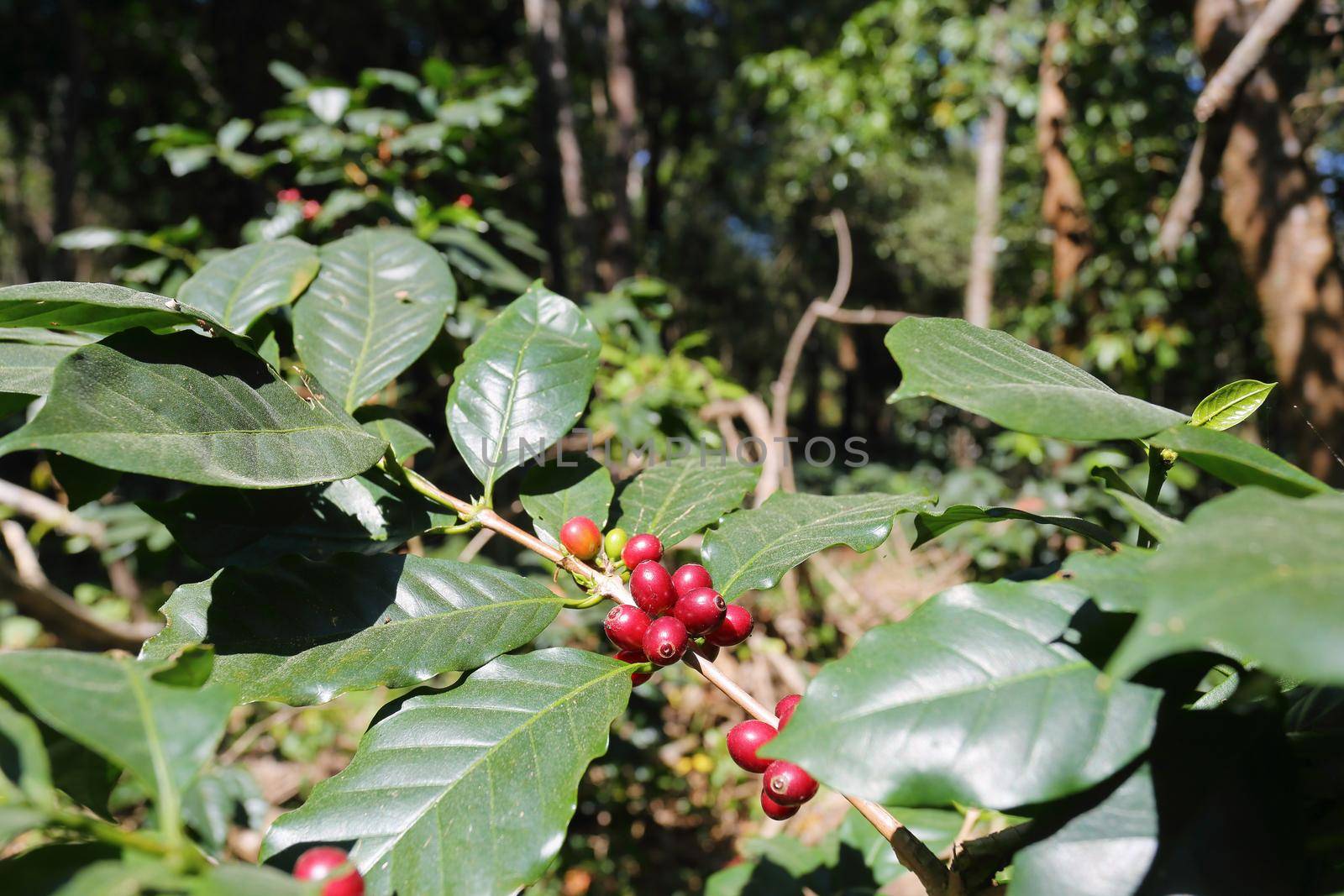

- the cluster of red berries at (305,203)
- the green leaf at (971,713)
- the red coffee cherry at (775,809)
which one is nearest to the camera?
the green leaf at (971,713)

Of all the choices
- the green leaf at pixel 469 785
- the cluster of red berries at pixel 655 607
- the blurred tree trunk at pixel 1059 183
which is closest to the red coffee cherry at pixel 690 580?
the cluster of red berries at pixel 655 607

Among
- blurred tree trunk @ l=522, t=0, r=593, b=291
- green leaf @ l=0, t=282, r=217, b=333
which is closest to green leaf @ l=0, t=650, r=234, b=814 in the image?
green leaf @ l=0, t=282, r=217, b=333

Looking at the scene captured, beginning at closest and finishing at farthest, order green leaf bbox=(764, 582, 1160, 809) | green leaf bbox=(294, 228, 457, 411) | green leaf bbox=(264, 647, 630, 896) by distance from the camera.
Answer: green leaf bbox=(764, 582, 1160, 809)
green leaf bbox=(264, 647, 630, 896)
green leaf bbox=(294, 228, 457, 411)

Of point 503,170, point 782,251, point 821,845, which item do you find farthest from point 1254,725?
point 782,251

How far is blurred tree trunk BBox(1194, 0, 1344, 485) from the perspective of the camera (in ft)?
8.30

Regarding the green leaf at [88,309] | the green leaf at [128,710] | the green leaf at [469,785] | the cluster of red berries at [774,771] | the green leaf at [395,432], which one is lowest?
the cluster of red berries at [774,771]

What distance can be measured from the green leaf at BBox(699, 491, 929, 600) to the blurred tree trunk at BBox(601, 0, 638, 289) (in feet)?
17.2

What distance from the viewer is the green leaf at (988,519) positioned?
639 millimetres

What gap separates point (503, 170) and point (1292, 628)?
13.3 ft

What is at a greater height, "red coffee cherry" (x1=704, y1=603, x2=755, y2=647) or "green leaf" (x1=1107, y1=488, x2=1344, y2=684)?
"green leaf" (x1=1107, y1=488, x2=1344, y2=684)

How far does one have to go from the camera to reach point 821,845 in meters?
1.48

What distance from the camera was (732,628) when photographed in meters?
0.75

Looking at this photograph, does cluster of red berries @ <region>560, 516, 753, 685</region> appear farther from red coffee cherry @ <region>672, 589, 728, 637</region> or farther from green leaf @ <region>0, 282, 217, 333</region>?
green leaf @ <region>0, 282, 217, 333</region>

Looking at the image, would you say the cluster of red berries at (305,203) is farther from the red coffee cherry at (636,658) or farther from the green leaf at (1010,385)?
the green leaf at (1010,385)
